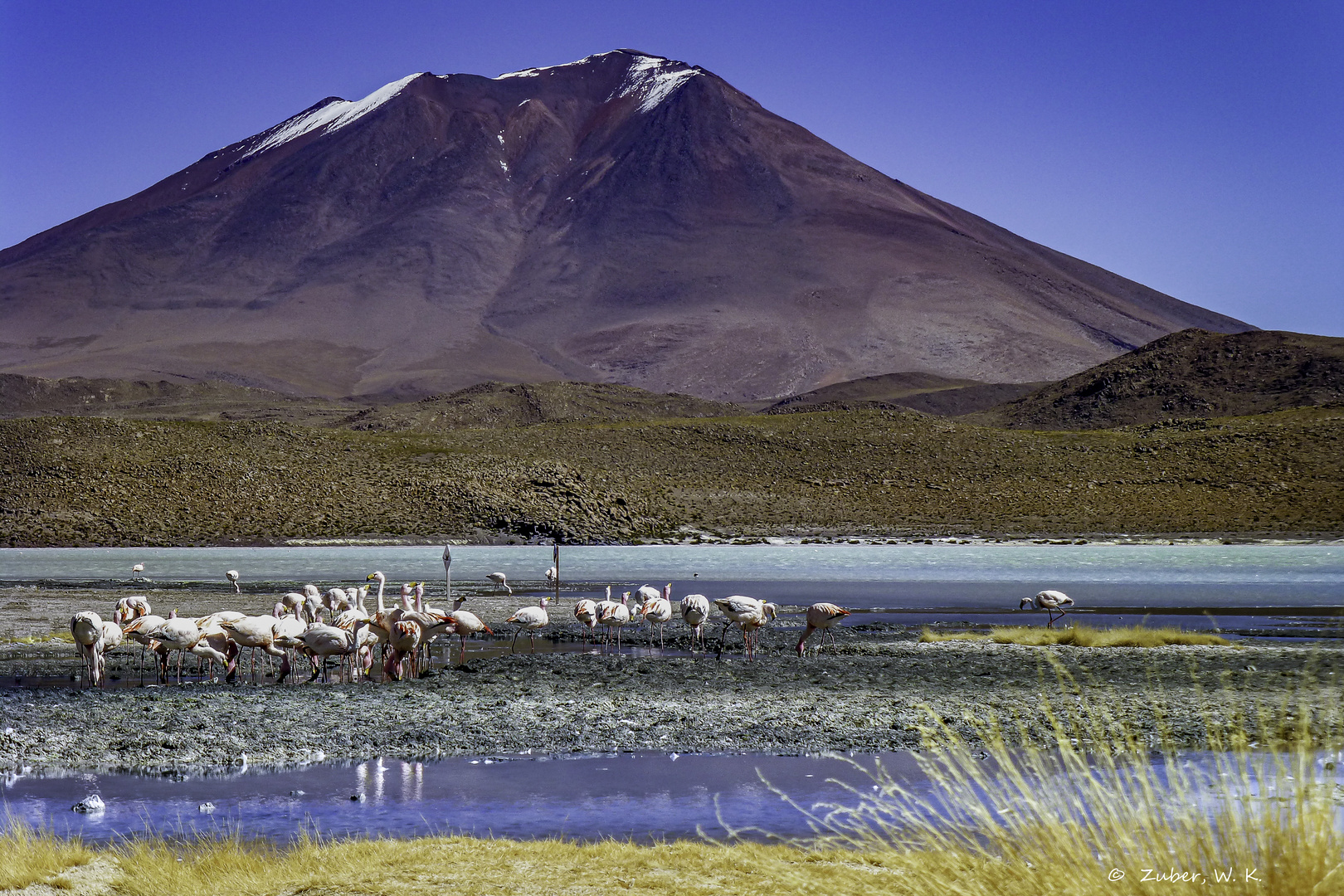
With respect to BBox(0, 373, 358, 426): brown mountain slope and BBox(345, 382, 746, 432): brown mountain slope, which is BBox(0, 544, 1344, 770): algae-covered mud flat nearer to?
BBox(345, 382, 746, 432): brown mountain slope

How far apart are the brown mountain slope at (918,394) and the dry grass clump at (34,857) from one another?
407 ft

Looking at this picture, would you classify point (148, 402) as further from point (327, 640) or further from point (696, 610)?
point (327, 640)

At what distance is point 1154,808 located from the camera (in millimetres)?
5672

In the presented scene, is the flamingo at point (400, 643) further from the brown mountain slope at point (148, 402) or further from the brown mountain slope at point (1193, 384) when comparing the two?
the brown mountain slope at point (148, 402)

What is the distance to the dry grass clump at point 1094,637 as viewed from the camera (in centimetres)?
1972

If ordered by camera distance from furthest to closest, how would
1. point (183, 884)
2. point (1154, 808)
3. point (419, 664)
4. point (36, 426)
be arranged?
1. point (36, 426)
2. point (419, 664)
3. point (183, 884)
4. point (1154, 808)

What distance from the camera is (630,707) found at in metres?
13.7

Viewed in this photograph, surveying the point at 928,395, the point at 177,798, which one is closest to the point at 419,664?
the point at 177,798

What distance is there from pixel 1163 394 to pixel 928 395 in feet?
146

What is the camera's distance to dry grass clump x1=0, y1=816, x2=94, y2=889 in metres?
7.55

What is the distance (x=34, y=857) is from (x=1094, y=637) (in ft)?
51.1

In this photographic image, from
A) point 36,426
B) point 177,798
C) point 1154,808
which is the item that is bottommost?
point 177,798

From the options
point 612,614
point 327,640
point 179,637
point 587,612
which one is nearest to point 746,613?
point 612,614

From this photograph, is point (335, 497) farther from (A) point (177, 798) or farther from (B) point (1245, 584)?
(A) point (177, 798)
